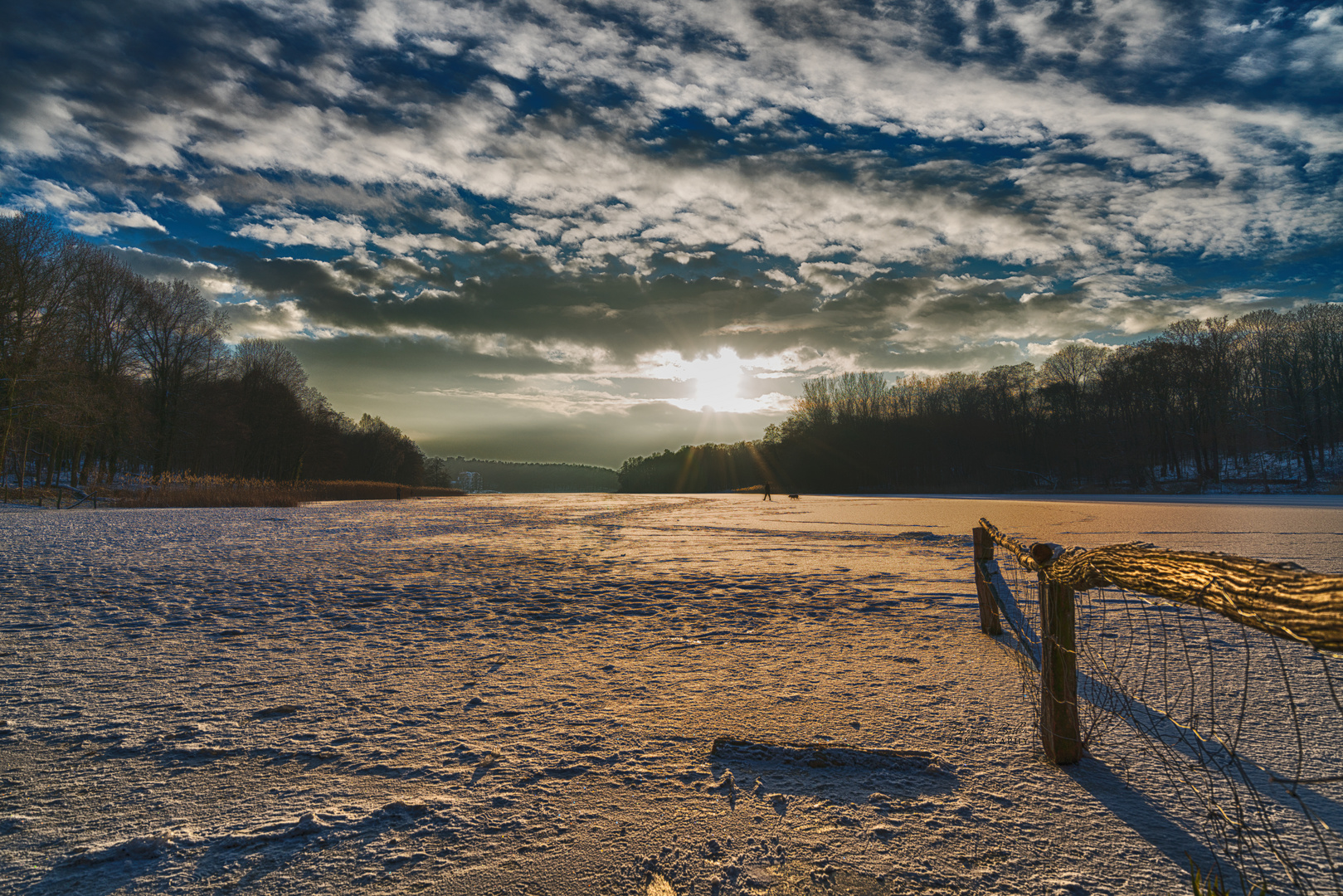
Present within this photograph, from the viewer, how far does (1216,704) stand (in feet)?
11.9

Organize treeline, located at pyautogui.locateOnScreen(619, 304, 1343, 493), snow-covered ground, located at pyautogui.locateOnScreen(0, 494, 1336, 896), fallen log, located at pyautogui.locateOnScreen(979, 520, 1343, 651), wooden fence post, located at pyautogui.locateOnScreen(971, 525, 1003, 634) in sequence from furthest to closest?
treeline, located at pyautogui.locateOnScreen(619, 304, 1343, 493)
wooden fence post, located at pyautogui.locateOnScreen(971, 525, 1003, 634)
snow-covered ground, located at pyautogui.locateOnScreen(0, 494, 1336, 896)
fallen log, located at pyautogui.locateOnScreen(979, 520, 1343, 651)

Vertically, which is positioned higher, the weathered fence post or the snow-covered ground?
the weathered fence post

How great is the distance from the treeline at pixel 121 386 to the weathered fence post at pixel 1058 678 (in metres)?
33.5

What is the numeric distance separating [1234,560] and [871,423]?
78966 mm

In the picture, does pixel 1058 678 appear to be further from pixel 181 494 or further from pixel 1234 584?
pixel 181 494

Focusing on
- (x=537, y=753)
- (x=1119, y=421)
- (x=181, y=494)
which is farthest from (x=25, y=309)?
(x=1119, y=421)

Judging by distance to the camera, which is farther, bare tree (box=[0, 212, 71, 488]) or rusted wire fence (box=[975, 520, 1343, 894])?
bare tree (box=[0, 212, 71, 488])

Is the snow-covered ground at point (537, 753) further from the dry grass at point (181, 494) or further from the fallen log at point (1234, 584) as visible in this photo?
the dry grass at point (181, 494)

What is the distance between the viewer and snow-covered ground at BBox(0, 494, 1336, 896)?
2154 millimetres

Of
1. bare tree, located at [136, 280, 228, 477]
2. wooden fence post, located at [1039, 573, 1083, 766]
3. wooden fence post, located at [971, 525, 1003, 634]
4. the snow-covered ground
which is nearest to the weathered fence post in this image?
wooden fence post, located at [1039, 573, 1083, 766]

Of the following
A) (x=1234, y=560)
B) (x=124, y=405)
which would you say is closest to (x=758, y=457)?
(x=124, y=405)

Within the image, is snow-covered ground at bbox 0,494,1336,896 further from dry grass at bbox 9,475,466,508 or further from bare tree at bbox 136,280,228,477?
bare tree at bbox 136,280,228,477

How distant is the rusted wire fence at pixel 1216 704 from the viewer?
1824 millimetres

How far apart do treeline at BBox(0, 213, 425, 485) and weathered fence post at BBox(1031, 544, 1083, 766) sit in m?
33.5
